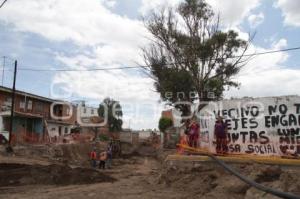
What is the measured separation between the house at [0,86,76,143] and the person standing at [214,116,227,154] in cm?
3046

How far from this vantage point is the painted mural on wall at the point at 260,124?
17922mm

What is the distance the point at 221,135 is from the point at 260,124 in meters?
1.75

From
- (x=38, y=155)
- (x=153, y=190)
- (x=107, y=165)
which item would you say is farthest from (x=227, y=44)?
(x=153, y=190)

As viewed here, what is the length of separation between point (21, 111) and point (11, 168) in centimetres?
2906

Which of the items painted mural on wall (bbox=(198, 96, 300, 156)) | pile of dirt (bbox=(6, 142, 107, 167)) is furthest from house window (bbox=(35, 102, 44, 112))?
painted mural on wall (bbox=(198, 96, 300, 156))

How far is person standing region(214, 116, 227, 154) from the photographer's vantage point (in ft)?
62.4

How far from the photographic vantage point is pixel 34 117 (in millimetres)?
54656

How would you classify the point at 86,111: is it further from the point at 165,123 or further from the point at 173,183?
the point at 173,183

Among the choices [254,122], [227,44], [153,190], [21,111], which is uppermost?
[227,44]

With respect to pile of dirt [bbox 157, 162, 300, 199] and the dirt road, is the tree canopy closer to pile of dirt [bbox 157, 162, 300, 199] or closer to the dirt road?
the dirt road

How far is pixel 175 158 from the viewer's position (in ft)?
62.8

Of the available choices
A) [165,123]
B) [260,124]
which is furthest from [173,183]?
[165,123]

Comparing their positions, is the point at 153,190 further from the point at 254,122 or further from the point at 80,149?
the point at 80,149

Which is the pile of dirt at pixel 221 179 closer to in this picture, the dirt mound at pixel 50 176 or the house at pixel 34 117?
the dirt mound at pixel 50 176
